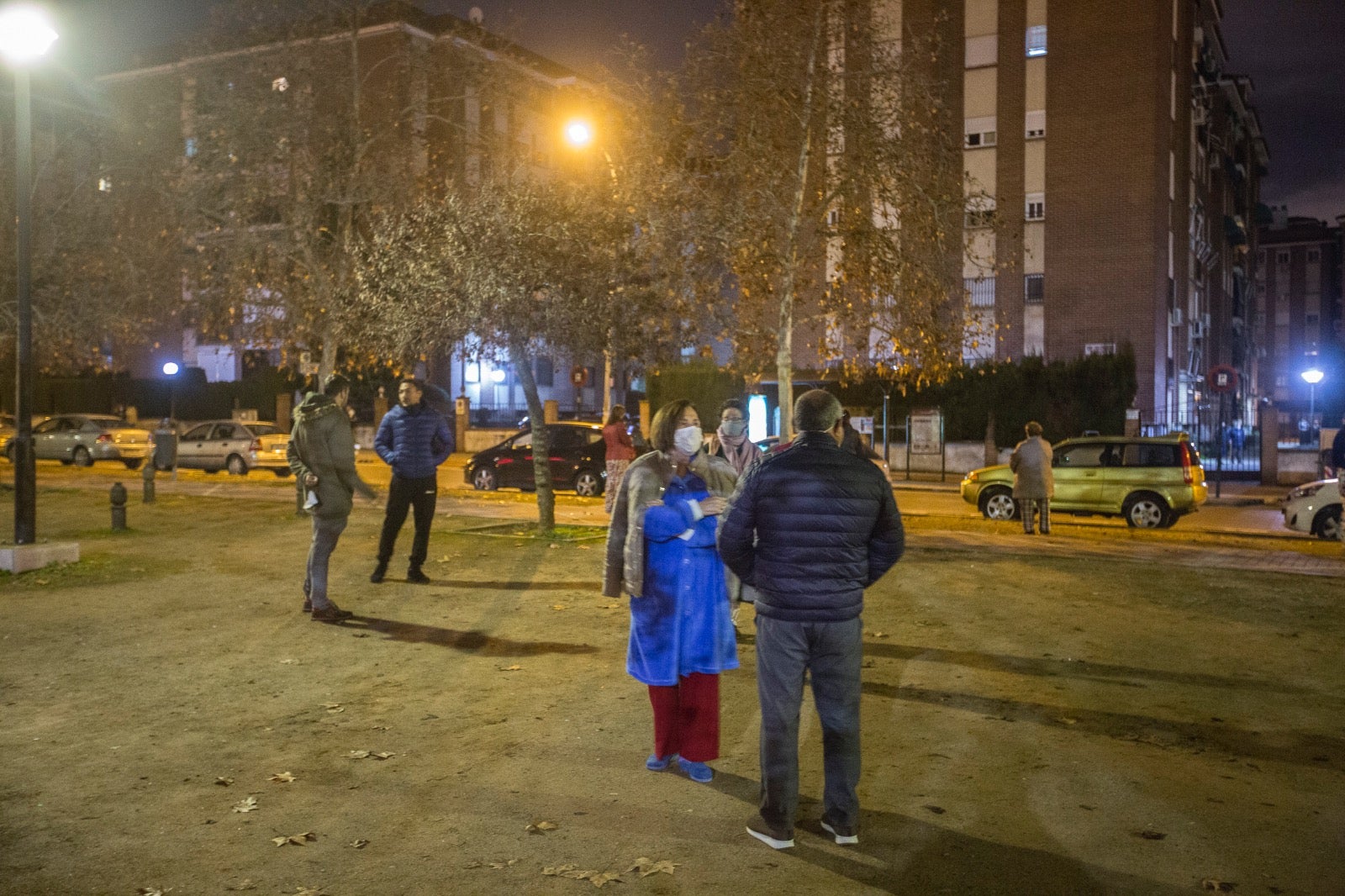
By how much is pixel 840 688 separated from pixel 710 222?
40.2 feet

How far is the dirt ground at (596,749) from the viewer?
185 inches

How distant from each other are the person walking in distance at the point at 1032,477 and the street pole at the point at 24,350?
11.5 meters

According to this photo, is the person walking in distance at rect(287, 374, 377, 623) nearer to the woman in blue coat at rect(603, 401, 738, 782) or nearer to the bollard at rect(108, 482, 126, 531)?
the woman in blue coat at rect(603, 401, 738, 782)

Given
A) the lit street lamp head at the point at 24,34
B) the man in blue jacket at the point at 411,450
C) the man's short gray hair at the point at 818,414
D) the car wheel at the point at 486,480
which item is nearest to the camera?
the man's short gray hair at the point at 818,414

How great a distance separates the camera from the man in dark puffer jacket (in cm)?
491

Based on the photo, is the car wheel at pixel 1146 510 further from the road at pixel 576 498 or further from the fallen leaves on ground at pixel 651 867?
the fallen leaves on ground at pixel 651 867

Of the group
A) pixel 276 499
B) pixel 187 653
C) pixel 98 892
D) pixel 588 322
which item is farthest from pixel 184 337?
pixel 98 892

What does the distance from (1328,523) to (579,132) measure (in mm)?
12090

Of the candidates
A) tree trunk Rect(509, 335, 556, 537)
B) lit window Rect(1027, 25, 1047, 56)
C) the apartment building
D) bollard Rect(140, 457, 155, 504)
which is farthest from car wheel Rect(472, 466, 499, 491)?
lit window Rect(1027, 25, 1047, 56)

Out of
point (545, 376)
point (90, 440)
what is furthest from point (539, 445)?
point (545, 376)

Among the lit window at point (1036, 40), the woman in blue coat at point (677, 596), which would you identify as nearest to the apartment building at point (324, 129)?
the woman in blue coat at point (677, 596)

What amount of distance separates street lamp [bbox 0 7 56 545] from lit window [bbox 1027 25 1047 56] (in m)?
34.9

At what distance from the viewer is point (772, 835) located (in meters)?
4.89

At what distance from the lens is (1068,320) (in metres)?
41.0
